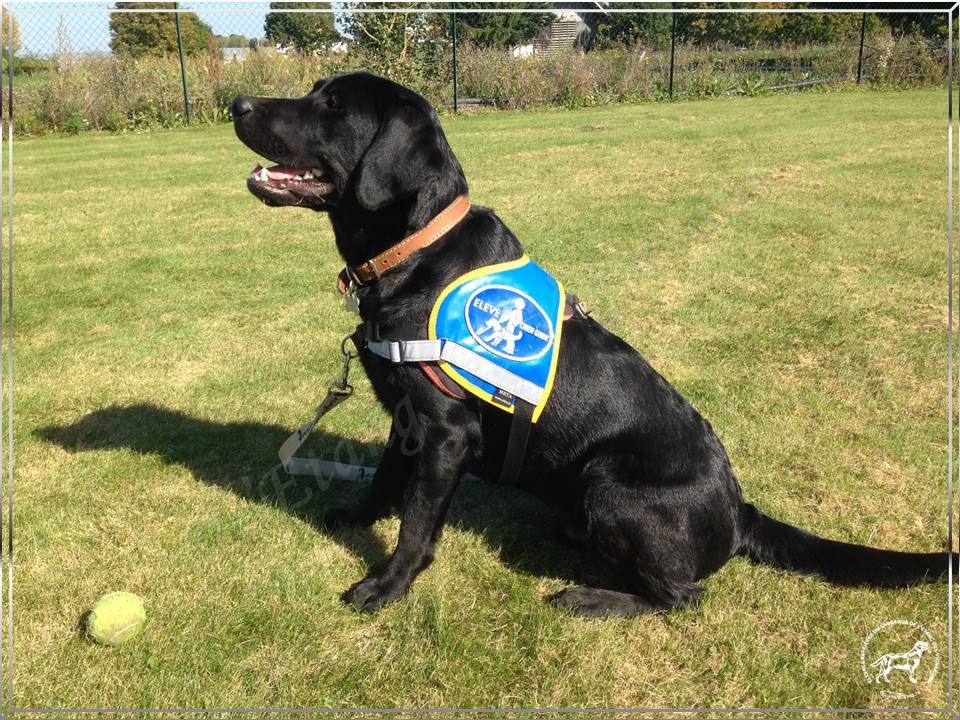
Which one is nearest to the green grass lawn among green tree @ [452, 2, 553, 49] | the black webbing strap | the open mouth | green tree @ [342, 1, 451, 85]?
the black webbing strap

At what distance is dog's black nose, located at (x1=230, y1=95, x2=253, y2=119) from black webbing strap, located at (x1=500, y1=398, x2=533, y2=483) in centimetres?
144

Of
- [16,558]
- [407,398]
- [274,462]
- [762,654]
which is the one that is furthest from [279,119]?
[762,654]

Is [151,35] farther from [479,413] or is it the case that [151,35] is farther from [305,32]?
[479,413]

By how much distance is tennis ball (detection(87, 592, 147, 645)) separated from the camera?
2490 millimetres

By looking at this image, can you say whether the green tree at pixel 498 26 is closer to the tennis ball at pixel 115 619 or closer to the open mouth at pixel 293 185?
the open mouth at pixel 293 185

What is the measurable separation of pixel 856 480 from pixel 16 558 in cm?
373

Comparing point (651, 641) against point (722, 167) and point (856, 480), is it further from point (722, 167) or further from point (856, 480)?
point (722, 167)

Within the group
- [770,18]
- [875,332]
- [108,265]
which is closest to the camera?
[875,332]

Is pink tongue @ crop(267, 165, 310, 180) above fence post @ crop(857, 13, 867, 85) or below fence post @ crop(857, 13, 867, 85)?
below

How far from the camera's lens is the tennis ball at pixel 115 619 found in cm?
249

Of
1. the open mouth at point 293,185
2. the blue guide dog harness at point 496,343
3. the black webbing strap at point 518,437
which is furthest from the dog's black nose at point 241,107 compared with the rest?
the black webbing strap at point 518,437

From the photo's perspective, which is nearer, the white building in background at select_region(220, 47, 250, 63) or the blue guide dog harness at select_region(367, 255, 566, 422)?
the blue guide dog harness at select_region(367, 255, 566, 422)

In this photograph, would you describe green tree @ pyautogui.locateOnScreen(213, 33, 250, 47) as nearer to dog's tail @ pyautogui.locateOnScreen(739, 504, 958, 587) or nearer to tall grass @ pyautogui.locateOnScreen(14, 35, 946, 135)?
tall grass @ pyautogui.locateOnScreen(14, 35, 946, 135)

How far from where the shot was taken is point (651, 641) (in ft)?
8.57
